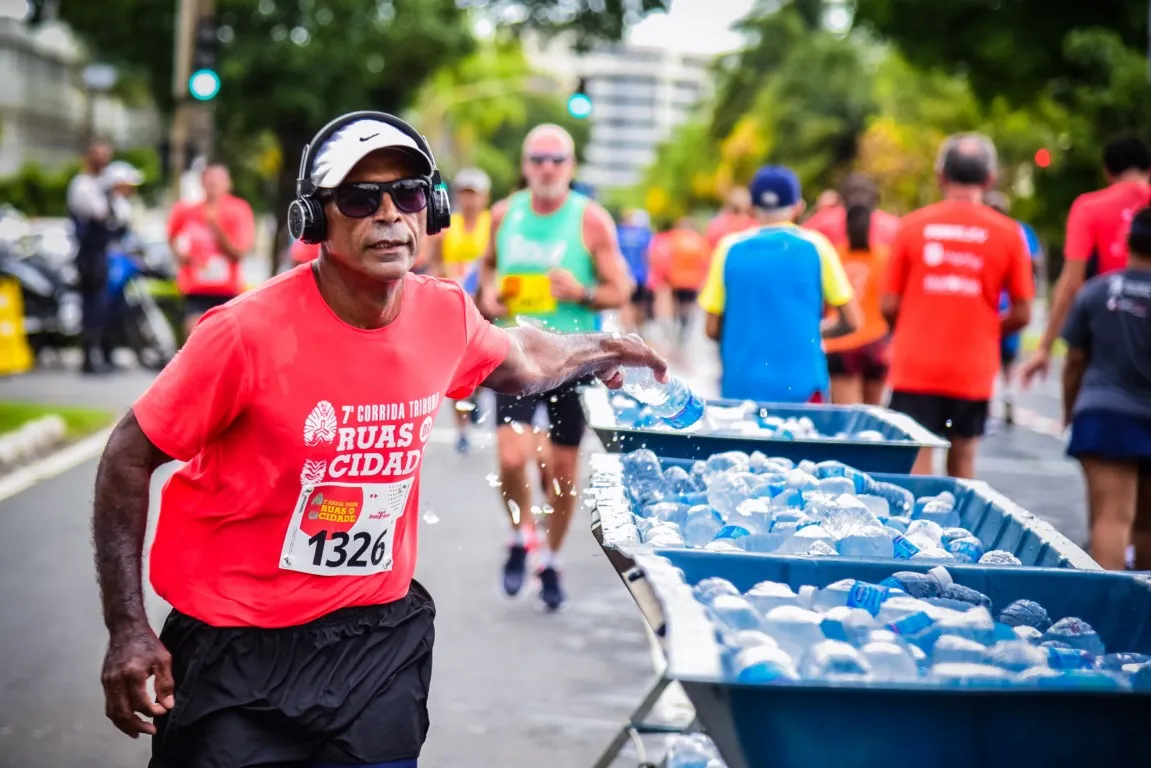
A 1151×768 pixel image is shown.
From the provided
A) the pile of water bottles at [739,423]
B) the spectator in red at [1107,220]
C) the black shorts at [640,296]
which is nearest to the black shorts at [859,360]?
the spectator in red at [1107,220]

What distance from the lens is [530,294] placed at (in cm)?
757

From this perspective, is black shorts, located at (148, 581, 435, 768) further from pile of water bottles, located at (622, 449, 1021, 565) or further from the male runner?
the male runner

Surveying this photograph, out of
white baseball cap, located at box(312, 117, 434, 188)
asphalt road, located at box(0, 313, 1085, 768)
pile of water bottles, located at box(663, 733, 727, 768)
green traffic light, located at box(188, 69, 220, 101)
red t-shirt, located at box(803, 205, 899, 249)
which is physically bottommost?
asphalt road, located at box(0, 313, 1085, 768)

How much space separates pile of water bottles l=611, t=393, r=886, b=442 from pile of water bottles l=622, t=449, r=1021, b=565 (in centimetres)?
28

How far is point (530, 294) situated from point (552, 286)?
13 cm

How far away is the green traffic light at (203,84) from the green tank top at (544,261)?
12.7 m

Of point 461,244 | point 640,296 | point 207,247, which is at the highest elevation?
point 461,244

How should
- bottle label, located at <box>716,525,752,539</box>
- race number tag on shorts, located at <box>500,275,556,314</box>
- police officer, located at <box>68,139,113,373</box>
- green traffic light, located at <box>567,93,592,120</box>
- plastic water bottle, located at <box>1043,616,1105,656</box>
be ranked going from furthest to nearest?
green traffic light, located at <box>567,93,592,120</box> → police officer, located at <box>68,139,113,373</box> → race number tag on shorts, located at <box>500,275,556,314</box> → bottle label, located at <box>716,525,752,539</box> → plastic water bottle, located at <box>1043,616,1105,656</box>

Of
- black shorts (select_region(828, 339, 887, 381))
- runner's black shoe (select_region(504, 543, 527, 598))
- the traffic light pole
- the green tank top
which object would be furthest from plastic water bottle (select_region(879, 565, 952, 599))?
the traffic light pole

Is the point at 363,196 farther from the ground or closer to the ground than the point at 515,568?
farther from the ground

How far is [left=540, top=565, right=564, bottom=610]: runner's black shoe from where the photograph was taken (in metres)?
7.59

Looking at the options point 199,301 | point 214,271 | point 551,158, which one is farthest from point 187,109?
point 551,158

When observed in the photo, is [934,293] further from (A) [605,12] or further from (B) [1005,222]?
(A) [605,12]

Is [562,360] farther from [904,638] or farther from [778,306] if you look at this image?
[778,306]
